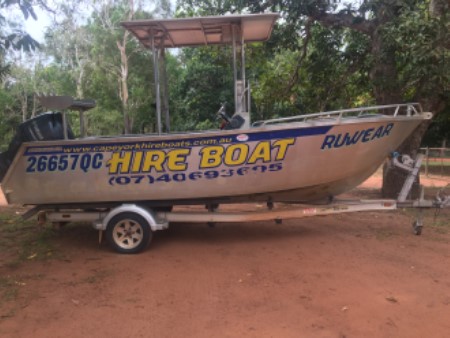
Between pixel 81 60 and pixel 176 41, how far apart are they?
2904cm

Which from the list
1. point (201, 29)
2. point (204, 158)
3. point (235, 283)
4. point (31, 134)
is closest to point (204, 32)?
point (201, 29)

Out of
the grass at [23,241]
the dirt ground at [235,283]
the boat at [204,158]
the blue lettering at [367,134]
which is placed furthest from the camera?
the grass at [23,241]

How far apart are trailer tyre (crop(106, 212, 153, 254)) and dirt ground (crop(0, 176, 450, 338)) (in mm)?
157

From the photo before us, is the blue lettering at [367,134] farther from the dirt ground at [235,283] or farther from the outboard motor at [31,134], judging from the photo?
the outboard motor at [31,134]

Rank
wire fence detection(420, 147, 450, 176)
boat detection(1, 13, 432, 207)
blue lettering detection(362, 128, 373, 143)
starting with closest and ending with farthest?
boat detection(1, 13, 432, 207)
blue lettering detection(362, 128, 373, 143)
wire fence detection(420, 147, 450, 176)

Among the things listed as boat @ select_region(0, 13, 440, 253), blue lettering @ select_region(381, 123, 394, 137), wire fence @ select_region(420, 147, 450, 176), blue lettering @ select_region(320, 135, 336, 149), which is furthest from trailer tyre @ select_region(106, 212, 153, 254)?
wire fence @ select_region(420, 147, 450, 176)

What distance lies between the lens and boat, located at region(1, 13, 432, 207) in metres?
5.51

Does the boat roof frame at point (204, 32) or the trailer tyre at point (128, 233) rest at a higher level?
the boat roof frame at point (204, 32)

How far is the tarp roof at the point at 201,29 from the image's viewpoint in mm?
5730

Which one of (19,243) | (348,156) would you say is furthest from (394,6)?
(19,243)

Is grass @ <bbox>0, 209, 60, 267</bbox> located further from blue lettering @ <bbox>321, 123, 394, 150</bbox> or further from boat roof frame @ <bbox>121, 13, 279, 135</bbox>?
blue lettering @ <bbox>321, 123, 394, 150</bbox>

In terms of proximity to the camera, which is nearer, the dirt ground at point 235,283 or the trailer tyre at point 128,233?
the dirt ground at point 235,283

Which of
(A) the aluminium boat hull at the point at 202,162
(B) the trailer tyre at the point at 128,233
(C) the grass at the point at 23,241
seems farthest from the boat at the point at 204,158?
(C) the grass at the point at 23,241

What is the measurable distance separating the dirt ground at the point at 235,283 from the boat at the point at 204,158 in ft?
2.53
